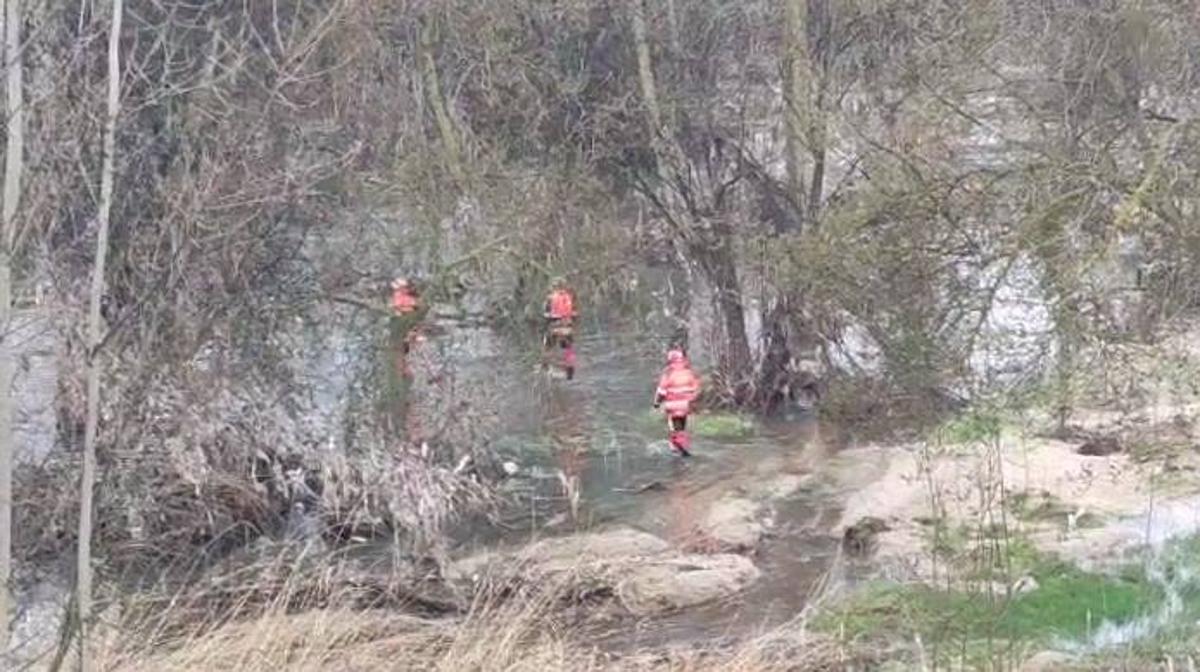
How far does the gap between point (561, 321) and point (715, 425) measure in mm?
2286

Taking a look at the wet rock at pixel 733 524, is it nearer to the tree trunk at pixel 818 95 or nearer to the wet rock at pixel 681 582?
the wet rock at pixel 681 582

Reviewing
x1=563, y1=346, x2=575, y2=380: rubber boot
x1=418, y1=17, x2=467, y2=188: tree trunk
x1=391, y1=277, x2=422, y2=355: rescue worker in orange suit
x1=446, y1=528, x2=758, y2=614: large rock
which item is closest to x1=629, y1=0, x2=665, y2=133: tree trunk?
x1=418, y1=17, x2=467, y2=188: tree trunk

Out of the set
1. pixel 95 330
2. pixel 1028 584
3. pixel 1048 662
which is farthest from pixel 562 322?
pixel 95 330

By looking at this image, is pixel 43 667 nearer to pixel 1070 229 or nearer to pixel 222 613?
pixel 222 613

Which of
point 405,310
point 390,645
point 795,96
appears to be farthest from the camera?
point 795,96

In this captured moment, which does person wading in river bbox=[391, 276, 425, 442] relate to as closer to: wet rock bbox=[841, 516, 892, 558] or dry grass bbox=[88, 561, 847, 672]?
wet rock bbox=[841, 516, 892, 558]

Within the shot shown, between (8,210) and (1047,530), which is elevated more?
(8,210)

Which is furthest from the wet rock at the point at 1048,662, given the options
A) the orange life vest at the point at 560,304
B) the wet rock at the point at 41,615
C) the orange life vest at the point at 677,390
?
the orange life vest at the point at 560,304

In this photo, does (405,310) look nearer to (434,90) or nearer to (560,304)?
(560,304)

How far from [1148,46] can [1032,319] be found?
2955 mm

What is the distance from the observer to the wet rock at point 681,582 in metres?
12.8

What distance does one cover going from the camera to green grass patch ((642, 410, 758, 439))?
19.2 metres

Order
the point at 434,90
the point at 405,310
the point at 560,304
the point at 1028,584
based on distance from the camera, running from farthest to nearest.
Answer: the point at 560,304
the point at 434,90
the point at 405,310
the point at 1028,584

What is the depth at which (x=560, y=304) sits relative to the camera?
2012 centimetres
